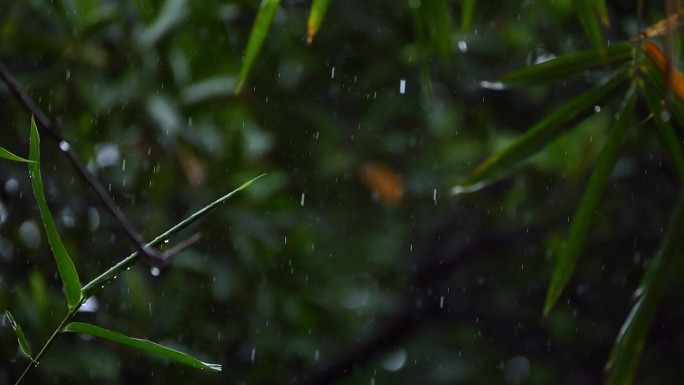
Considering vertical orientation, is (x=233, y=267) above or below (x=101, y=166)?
below

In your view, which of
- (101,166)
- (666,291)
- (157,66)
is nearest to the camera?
(157,66)

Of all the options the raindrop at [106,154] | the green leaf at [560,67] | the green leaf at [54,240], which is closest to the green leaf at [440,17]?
the green leaf at [560,67]

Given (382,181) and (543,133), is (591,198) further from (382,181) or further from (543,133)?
(382,181)

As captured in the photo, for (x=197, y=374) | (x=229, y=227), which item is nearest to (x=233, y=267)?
(x=229, y=227)

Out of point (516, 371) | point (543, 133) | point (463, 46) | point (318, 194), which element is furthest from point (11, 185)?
point (516, 371)

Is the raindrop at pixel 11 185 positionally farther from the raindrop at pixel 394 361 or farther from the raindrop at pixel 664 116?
the raindrop at pixel 664 116

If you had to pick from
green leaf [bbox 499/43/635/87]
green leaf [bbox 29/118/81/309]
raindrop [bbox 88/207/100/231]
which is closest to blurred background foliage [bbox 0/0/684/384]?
raindrop [bbox 88/207/100/231]

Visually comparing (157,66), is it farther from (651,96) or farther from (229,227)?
(651,96)
